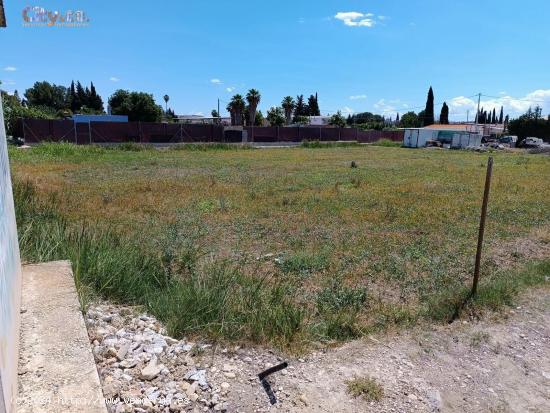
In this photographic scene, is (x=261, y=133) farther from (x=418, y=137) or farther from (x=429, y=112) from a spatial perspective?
(x=429, y=112)

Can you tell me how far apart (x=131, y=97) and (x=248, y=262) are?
64.6 m

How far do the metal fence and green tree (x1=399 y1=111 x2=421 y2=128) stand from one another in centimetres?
4930

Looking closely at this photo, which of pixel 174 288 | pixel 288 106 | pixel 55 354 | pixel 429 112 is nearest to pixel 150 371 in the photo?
pixel 55 354

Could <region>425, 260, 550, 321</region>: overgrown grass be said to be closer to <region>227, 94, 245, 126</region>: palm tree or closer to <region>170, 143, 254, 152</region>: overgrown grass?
<region>170, 143, 254, 152</region>: overgrown grass

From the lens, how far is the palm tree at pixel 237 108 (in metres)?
66.9

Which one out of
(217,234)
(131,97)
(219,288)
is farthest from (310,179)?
(131,97)

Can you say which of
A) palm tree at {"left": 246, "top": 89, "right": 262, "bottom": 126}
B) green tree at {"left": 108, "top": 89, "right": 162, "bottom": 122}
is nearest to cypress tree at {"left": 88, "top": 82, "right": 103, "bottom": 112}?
green tree at {"left": 108, "top": 89, "right": 162, "bottom": 122}

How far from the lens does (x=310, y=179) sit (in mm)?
15578

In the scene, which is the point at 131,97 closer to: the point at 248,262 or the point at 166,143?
the point at 166,143

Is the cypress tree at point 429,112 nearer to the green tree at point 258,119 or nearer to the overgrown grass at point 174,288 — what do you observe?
the green tree at point 258,119

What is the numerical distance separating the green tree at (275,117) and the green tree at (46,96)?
4479cm

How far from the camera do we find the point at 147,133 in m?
38.2

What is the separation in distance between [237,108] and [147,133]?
104ft

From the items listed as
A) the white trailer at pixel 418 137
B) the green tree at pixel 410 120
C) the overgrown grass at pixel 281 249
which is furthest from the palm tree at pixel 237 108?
the overgrown grass at pixel 281 249
